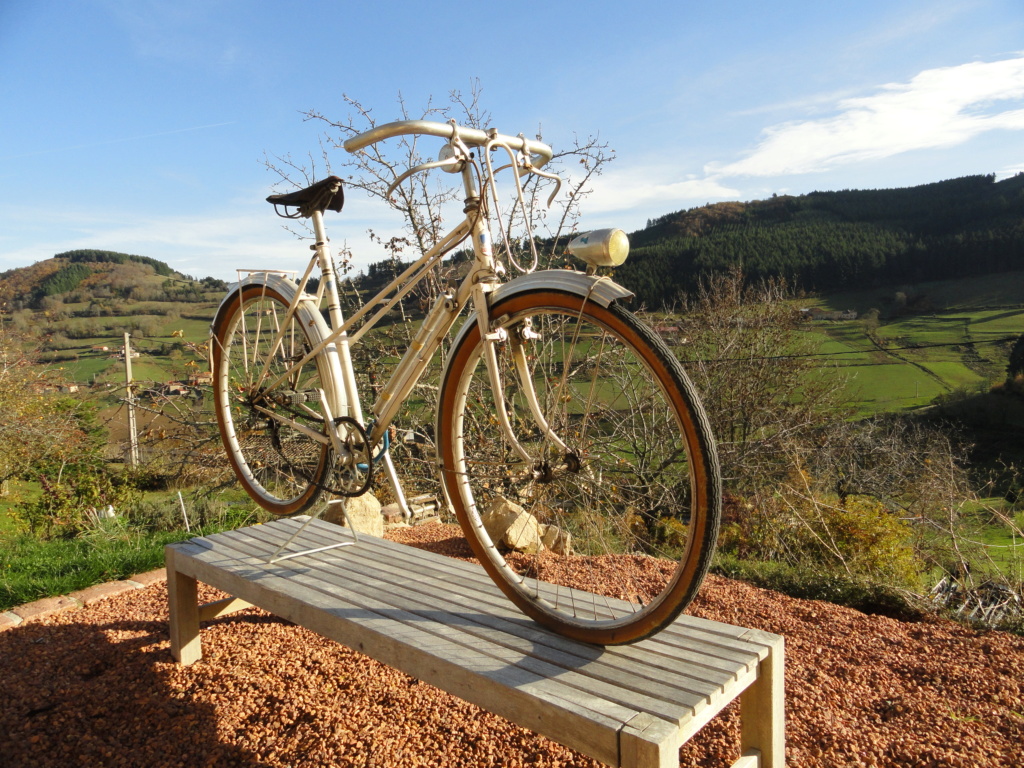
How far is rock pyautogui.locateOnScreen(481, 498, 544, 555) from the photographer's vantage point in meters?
3.81

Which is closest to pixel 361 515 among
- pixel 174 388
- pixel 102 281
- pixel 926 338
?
pixel 174 388

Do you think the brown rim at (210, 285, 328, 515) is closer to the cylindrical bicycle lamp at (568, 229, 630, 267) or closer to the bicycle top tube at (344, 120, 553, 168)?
the bicycle top tube at (344, 120, 553, 168)

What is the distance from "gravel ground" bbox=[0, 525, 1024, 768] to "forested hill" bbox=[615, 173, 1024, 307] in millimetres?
19147

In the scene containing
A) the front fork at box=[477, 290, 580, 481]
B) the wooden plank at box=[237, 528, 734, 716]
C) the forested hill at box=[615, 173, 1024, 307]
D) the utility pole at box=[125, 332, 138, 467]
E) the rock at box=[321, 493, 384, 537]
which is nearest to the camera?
the wooden plank at box=[237, 528, 734, 716]

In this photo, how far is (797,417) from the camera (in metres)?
10.4

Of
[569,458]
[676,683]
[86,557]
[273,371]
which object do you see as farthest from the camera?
[86,557]

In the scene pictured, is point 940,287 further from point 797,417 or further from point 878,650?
point 878,650

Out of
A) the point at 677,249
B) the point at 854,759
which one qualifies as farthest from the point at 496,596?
the point at 677,249

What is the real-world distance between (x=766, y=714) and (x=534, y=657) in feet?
2.03

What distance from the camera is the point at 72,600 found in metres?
3.49

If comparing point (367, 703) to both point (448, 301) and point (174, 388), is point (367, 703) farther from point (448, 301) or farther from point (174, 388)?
point (174, 388)

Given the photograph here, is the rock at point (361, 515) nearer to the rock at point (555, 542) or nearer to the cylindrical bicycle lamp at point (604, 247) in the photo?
the rock at point (555, 542)

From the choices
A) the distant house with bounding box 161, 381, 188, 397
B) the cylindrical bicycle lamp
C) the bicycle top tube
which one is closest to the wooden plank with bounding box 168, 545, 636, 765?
the cylindrical bicycle lamp

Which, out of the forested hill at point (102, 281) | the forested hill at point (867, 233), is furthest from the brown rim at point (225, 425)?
the forested hill at point (102, 281)
